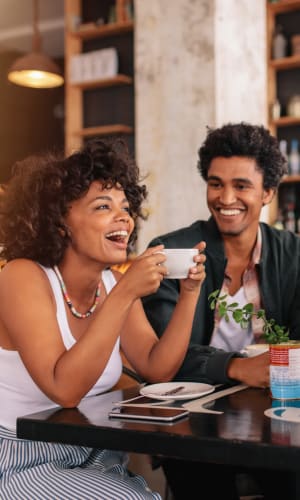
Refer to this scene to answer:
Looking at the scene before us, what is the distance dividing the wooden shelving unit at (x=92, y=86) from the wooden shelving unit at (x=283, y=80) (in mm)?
1313

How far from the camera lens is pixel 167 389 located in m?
1.56

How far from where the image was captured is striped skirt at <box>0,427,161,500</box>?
1.39m

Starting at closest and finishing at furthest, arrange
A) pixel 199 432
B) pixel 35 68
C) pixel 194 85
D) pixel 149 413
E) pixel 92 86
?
1. pixel 199 432
2. pixel 149 413
3. pixel 194 85
4. pixel 35 68
5. pixel 92 86

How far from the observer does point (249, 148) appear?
2582 mm

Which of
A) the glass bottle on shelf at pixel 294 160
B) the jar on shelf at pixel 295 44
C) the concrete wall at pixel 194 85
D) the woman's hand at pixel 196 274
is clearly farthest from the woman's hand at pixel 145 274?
the jar on shelf at pixel 295 44

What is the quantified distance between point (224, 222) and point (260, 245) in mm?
157

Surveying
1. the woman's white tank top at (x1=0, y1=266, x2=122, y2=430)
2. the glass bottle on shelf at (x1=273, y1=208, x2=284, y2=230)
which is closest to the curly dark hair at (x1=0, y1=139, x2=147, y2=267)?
the woman's white tank top at (x1=0, y1=266, x2=122, y2=430)

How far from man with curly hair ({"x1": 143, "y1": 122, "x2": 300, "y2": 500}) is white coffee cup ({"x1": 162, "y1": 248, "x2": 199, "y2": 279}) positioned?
580 mm

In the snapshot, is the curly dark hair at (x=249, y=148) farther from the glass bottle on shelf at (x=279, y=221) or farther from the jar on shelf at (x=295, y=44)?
the jar on shelf at (x=295, y=44)

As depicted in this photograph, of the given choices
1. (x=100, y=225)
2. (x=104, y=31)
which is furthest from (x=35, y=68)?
(x=100, y=225)

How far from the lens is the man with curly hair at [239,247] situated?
7.53 ft

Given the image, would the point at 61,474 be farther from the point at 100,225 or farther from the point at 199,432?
the point at 100,225

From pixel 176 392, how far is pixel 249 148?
4.27 ft

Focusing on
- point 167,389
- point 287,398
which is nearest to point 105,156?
point 167,389
